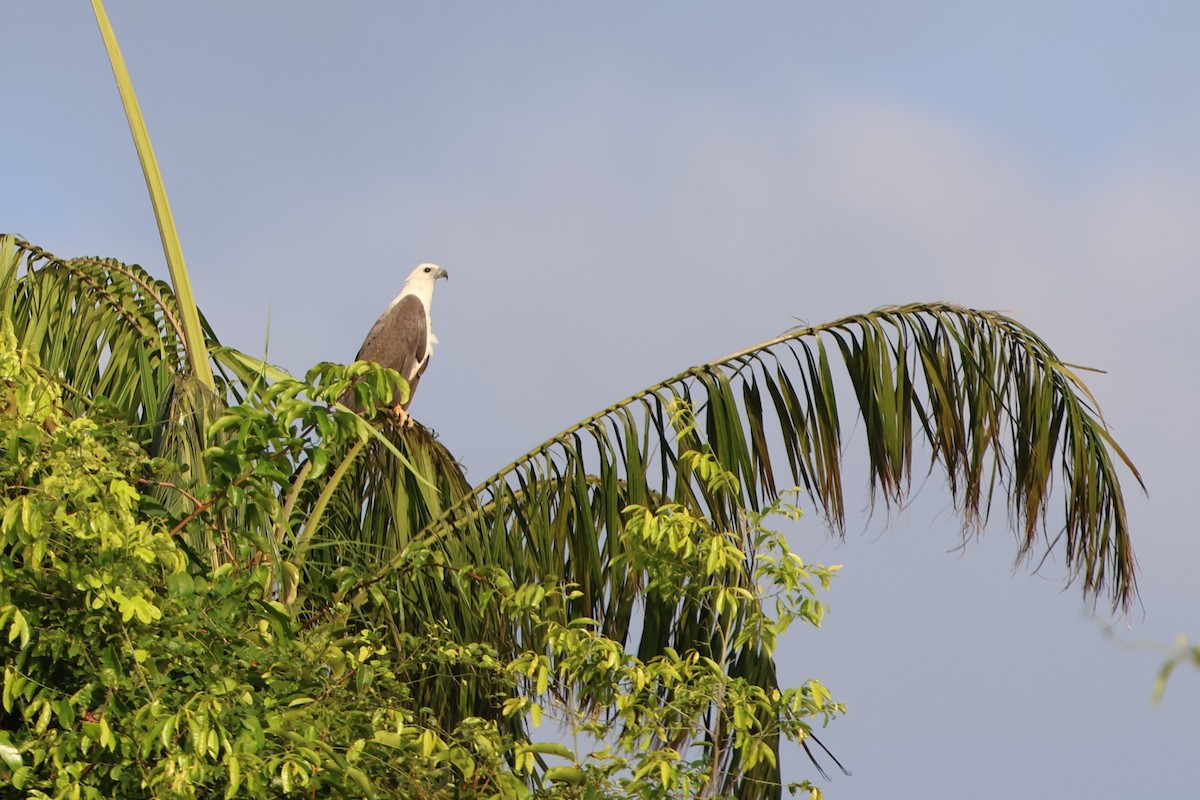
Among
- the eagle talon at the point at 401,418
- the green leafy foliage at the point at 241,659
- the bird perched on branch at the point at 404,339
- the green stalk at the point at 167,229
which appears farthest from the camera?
the bird perched on branch at the point at 404,339

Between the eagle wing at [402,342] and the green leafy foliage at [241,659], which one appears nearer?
the green leafy foliage at [241,659]

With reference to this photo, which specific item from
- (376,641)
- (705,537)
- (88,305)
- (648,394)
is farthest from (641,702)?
(88,305)

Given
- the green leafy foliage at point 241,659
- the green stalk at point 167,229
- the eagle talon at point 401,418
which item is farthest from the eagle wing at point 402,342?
the green leafy foliage at point 241,659

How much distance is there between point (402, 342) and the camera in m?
8.81

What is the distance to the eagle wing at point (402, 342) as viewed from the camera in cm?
871

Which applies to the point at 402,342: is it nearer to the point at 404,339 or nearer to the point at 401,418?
the point at 404,339

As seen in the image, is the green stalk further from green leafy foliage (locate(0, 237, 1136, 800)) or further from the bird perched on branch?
the bird perched on branch

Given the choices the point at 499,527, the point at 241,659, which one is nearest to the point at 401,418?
the point at 499,527

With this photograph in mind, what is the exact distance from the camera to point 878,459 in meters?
6.15

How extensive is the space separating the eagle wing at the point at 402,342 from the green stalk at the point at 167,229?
10.1ft

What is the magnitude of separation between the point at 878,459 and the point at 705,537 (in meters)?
2.02

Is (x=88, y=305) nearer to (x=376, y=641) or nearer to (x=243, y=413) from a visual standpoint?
(x=376, y=641)

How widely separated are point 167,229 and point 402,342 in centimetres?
343

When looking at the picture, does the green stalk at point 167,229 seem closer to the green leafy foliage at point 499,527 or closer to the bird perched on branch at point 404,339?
the green leafy foliage at point 499,527
